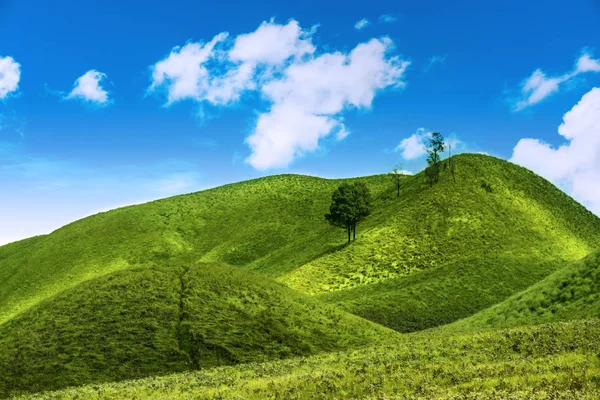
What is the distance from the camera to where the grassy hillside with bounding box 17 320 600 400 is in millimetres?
16188

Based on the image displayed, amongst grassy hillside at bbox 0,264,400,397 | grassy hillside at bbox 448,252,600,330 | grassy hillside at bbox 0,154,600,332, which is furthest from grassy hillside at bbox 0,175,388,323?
grassy hillside at bbox 0,264,400,397

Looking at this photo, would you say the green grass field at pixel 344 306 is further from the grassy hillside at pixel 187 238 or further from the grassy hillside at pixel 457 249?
the grassy hillside at pixel 187 238

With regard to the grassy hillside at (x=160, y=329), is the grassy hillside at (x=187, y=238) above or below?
above

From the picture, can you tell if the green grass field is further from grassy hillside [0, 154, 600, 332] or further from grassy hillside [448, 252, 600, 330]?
grassy hillside [0, 154, 600, 332]

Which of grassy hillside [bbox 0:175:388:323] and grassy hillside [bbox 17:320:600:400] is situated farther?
grassy hillside [bbox 0:175:388:323]

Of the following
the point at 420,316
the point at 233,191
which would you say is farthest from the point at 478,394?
the point at 233,191

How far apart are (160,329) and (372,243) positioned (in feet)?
198

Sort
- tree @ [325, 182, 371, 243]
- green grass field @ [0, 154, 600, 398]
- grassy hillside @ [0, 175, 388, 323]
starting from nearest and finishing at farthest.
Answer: green grass field @ [0, 154, 600, 398], tree @ [325, 182, 371, 243], grassy hillside @ [0, 175, 388, 323]

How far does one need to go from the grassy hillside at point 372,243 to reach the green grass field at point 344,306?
19.5 inches

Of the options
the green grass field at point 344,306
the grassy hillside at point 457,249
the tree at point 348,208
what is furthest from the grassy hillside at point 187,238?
the grassy hillside at point 457,249

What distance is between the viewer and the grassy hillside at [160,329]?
31.8m

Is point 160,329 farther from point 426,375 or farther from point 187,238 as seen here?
point 187,238

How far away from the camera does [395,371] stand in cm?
2183

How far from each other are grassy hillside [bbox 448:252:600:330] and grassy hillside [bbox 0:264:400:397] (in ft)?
39.9
